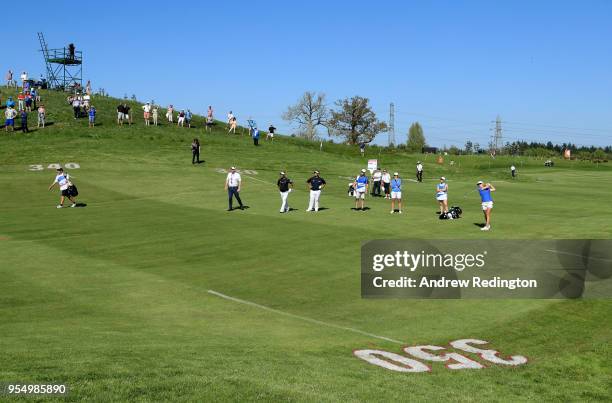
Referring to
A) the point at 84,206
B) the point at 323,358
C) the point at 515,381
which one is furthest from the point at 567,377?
the point at 84,206

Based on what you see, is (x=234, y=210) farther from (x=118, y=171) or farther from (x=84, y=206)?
(x=118, y=171)

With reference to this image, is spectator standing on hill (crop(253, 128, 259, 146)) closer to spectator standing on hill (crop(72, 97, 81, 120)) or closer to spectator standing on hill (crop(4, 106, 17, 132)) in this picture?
spectator standing on hill (crop(72, 97, 81, 120))

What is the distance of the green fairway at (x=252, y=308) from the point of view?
11.6 m

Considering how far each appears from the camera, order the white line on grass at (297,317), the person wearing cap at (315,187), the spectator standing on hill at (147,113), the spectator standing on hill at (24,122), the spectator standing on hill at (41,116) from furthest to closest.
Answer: the spectator standing on hill at (147,113) < the spectator standing on hill at (41,116) < the spectator standing on hill at (24,122) < the person wearing cap at (315,187) < the white line on grass at (297,317)

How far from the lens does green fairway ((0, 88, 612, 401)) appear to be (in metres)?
11.6

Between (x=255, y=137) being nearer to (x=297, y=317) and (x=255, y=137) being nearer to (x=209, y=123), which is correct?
(x=209, y=123)

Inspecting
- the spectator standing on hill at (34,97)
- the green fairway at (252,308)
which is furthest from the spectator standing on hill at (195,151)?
the spectator standing on hill at (34,97)

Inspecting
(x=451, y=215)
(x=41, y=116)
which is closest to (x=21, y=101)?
(x=41, y=116)

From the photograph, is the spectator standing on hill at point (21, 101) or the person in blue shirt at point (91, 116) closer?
the spectator standing on hill at point (21, 101)

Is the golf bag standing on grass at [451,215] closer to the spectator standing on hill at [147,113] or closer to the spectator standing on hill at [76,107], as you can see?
the spectator standing on hill at [147,113]

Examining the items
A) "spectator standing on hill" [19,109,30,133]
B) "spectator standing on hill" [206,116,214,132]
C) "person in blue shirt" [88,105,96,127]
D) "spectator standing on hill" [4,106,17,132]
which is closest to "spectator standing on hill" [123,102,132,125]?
"person in blue shirt" [88,105,96,127]

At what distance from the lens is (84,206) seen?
38625 millimetres

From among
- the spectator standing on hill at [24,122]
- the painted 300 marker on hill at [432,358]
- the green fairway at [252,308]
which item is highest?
the spectator standing on hill at [24,122]

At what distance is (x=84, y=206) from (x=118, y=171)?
16184 mm
